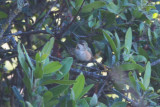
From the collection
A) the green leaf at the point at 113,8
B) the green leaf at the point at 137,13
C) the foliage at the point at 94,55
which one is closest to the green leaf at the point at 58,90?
the foliage at the point at 94,55

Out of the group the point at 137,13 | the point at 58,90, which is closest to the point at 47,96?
the point at 58,90

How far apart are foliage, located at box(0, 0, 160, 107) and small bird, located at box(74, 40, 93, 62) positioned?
0.09 metres

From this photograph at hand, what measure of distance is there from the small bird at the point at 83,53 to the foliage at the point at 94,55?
9cm

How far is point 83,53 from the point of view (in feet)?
9.11

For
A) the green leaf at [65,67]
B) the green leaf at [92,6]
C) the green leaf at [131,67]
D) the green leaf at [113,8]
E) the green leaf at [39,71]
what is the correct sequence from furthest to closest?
1. the green leaf at [113,8]
2. the green leaf at [92,6]
3. the green leaf at [131,67]
4. the green leaf at [65,67]
5. the green leaf at [39,71]

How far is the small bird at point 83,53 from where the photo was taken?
259cm

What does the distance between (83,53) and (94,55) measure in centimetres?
25

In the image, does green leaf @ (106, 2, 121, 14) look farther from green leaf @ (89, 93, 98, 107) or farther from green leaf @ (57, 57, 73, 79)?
green leaf @ (89, 93, 98, 107)

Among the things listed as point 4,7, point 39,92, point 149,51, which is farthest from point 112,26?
point 39,92

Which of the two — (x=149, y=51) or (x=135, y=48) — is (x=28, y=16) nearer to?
(x=135, y=48)

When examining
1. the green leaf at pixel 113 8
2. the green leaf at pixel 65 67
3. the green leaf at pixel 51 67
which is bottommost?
the green leaf at pixel 65 67

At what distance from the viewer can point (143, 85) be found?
4.75ft

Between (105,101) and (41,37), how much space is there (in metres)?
1.19

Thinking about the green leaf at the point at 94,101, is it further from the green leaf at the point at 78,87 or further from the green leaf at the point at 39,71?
the green leaf at the point at 39,71
